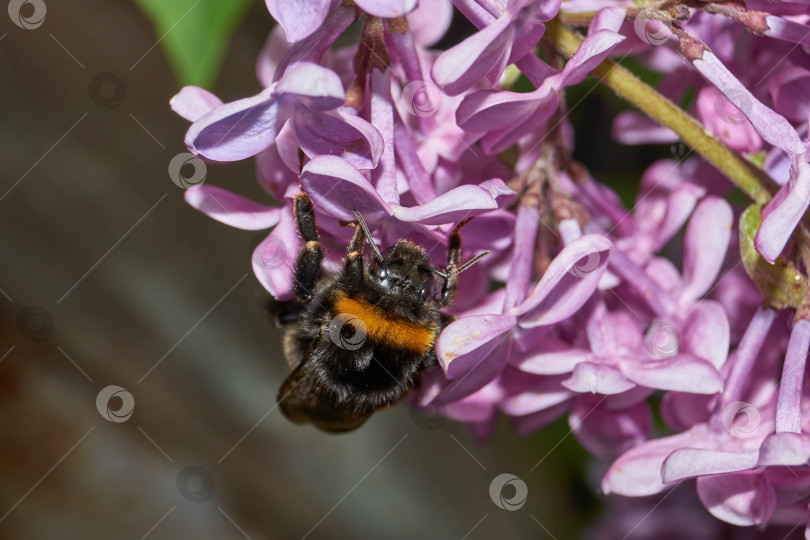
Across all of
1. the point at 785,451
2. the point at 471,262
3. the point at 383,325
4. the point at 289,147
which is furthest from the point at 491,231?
the point at 785,451

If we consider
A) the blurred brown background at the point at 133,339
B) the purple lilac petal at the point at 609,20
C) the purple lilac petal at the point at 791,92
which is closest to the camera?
the purple lilac petal at the point at 609,20

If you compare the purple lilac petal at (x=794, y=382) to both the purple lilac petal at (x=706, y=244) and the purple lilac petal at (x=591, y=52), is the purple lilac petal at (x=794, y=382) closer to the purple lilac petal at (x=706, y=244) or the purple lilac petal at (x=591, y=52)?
the purple lilac petal at (x=706, y=244)

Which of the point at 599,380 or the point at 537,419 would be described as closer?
the point at 599,380

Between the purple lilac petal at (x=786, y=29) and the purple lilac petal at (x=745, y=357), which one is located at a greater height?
the purple lilac petal at (x=786, y=29)

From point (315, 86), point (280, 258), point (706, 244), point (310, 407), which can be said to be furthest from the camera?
point (310, 407)

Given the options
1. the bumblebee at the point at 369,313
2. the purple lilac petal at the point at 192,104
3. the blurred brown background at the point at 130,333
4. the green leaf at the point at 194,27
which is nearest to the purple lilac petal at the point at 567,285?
the bumblebee at the point at 369,313

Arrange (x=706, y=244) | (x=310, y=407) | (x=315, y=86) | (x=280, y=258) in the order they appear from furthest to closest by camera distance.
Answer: (x=310, y=407), (x=706, y=244), (x=280, y=258), (x=315, y=86)

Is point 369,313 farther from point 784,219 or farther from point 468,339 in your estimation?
point 784,219
